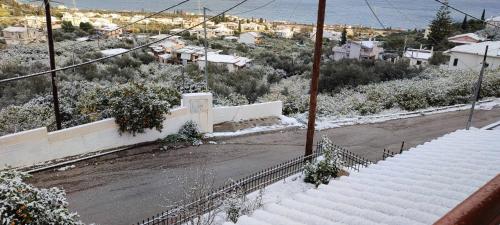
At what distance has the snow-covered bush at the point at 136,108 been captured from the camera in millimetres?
16203

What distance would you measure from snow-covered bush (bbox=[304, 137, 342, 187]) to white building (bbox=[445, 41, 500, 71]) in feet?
114

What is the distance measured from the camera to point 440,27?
6900 centimetres

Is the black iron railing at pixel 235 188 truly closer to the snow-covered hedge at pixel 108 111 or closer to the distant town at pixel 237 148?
the distant town at pixel 237 148

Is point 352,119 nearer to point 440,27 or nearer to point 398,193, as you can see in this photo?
point 398,193

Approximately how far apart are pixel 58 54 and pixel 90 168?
98.3ft

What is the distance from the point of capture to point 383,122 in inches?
892

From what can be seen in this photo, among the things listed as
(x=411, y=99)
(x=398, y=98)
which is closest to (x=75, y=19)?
(x=398, y=98)

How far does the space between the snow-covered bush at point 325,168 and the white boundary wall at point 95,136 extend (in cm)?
736

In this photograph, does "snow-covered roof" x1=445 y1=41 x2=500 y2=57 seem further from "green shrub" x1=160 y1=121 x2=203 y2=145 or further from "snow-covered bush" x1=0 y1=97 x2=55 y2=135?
"snow-covered bush" x1=0 y1=97 x2=55 y2=135

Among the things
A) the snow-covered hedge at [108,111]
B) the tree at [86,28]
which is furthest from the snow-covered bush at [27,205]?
the tree at [86,28]

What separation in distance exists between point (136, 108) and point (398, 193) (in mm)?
12626

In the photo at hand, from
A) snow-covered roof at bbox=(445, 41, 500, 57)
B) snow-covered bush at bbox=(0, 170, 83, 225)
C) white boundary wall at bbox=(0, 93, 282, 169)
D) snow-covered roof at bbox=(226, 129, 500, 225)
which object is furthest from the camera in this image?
snow-covered roof at bbox=(445, 41, 500, 57)

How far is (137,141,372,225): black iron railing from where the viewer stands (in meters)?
10.0

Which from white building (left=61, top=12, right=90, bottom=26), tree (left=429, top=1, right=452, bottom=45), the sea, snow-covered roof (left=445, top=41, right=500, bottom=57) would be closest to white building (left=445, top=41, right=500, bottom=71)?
snow-covered roof (left=445, top=41, right=500, bottom=57)
